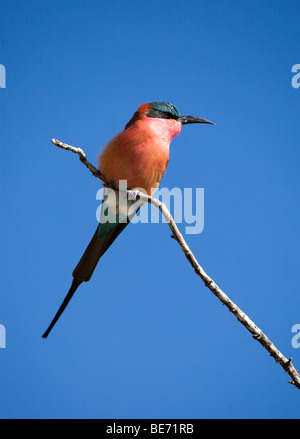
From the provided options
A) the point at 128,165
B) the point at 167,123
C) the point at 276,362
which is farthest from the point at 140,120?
the point at 276,362

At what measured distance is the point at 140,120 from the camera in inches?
100

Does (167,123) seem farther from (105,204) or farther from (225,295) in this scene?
(225,295)

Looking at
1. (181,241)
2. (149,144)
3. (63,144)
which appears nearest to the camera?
(181,241)

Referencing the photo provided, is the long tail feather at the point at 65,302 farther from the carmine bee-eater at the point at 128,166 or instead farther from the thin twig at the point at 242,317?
the thin twig at the point at 242,317

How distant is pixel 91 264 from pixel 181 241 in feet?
2.41

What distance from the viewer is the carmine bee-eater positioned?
7.59 ft

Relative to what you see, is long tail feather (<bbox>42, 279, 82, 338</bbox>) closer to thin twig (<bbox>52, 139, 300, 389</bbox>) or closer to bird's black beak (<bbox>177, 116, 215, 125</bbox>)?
thin twig (<bbox>52, 139, 300, 389</bbox>)

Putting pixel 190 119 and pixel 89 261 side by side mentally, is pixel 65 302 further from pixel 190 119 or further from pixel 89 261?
pixel 190 119

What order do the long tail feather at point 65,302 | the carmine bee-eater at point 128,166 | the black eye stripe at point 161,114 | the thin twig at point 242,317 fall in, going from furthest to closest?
the black eye stripe at point 161,114, the carmine bee-eater at point 128,166, the long tail feather at point 65,302, the thin twig at point 242,317

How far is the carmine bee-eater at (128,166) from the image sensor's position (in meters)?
2.31

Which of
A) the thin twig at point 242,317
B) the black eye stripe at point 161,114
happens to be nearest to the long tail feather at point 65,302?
the thin twig at point 242,317

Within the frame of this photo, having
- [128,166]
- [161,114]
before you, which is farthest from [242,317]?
[161,114]

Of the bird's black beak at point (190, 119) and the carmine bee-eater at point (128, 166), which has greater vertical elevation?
the bird's black beak at point (190, 119)

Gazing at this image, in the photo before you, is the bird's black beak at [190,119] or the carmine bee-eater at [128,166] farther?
the bird's black beak at [190,119]
